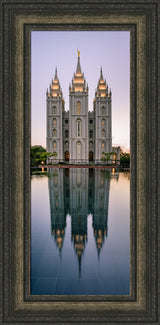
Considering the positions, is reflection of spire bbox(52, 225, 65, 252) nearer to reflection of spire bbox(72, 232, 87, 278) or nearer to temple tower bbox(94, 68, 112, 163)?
reflection of spire bbox(72, 232, 87, 278)

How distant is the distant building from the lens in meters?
34.5

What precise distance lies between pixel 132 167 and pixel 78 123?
34470 mm

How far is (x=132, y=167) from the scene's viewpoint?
1.39 meters

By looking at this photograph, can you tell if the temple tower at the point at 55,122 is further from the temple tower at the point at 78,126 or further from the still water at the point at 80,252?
the still water at the point at 80,252

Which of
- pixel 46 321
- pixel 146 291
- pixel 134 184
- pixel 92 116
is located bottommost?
pixel 46 321

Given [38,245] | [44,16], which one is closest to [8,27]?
[44,16]

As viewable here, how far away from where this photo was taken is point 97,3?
1.25m

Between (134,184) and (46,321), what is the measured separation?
4.22 feet

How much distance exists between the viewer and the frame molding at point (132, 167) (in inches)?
48.8

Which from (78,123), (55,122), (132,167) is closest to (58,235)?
(132,167)

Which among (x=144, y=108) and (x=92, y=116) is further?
(x=92, y=116)

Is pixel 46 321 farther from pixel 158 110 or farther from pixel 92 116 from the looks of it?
pixel 92 116

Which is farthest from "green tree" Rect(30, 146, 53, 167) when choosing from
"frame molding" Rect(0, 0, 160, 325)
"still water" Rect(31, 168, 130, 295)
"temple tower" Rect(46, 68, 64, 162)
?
"frame molding" Rect(0, 0, 160, 325)

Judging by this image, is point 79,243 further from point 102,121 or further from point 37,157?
point 102,121
